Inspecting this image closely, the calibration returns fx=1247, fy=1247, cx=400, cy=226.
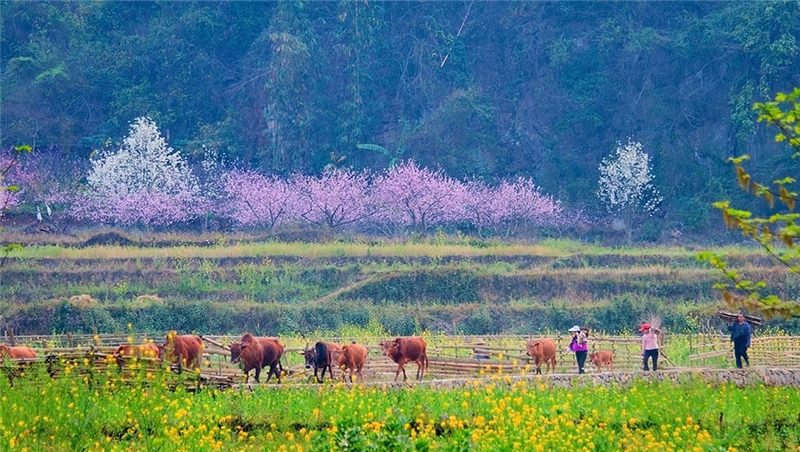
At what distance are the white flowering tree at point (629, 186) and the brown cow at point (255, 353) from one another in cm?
3578

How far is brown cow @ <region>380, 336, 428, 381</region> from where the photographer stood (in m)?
22.7

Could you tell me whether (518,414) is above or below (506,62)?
below

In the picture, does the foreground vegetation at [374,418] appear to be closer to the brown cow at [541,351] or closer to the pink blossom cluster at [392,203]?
the brown cow at [541,351]

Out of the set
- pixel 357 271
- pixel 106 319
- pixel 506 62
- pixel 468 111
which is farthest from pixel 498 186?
pixel 106 319

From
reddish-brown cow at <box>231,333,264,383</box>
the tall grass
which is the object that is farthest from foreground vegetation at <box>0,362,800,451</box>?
the tall grass

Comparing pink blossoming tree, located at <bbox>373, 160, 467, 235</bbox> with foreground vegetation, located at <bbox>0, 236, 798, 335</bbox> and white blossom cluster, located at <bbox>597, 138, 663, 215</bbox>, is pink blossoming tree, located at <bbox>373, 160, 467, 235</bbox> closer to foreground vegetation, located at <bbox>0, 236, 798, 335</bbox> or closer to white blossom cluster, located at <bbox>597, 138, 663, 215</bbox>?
foreground vegetation, located at <bbox>0, 236, 798, 335</bbox>

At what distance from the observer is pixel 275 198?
55938 millimetres

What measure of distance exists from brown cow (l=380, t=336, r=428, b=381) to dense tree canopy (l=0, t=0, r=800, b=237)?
34.8 metres

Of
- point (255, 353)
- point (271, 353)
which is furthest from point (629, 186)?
point (255, 353)

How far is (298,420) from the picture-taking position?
16141 mm

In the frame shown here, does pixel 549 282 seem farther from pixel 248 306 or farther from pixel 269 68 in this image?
pixel 269 68

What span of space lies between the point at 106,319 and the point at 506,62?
34.7 meters

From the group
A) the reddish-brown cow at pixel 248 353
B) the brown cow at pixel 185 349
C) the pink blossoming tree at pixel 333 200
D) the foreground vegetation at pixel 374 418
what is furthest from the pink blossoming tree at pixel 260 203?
the foreground vegetation at pixel 374 418

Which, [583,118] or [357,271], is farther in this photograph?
[583,118]
